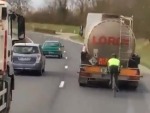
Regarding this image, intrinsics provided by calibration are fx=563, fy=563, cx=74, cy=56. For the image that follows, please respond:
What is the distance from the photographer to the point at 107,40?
24.2m

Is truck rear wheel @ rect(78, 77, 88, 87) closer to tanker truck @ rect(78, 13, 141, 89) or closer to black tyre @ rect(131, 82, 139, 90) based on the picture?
tanker truck @ rect(78, 13, 141, 89)

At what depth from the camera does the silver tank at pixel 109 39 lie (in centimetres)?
2416

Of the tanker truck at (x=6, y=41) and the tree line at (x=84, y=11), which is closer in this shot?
the tanker truck at (x=6, y=41)

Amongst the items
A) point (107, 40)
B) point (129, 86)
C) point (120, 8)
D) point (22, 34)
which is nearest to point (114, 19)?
point (107, 40)

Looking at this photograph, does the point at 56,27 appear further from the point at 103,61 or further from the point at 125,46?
the point at 125,46

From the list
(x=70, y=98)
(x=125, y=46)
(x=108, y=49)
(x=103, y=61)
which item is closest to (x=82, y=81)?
(x=103, y=61)

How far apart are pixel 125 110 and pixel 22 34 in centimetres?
519

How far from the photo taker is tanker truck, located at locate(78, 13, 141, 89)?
78.3 ft

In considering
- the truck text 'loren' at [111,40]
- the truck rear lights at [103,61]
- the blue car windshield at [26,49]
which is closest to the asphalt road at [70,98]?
the truck rear lights at [103,61]

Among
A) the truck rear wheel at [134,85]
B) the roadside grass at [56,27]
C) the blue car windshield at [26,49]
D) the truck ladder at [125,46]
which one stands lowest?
the roadside grass at [56,27]

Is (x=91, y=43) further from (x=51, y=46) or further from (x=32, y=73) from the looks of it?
(x=51, y=46)

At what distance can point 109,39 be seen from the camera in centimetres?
2419

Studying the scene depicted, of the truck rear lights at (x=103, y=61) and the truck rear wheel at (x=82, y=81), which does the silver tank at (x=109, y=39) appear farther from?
the truck rear wheel at (x=82, y=81)

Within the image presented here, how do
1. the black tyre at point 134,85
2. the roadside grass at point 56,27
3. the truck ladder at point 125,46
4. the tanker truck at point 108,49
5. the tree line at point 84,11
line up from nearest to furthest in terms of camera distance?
the tanker truck at point 108,49 < the truck ladder at point 125,46 < the black tyre at point 134,85 < the tree line at point 84,11 < the roadside grass at point 56,27
